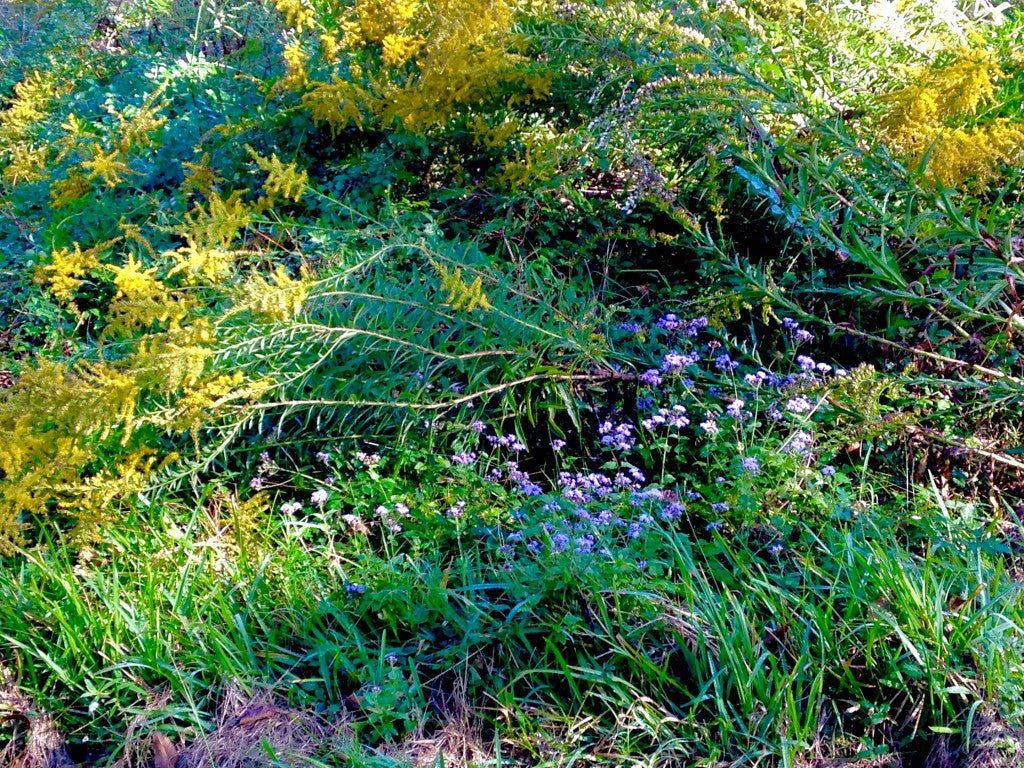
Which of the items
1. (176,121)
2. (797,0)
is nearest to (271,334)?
(797,0)

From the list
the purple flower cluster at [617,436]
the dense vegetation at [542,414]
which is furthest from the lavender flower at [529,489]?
the purple flower cluster at [617,436]

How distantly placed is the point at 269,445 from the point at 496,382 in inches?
28.8

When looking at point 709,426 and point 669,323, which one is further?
point 669,323

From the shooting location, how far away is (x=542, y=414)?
2957mm

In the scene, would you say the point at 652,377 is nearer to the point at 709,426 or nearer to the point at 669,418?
the point at 669,418

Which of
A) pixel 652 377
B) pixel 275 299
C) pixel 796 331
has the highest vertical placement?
pixel 275 299

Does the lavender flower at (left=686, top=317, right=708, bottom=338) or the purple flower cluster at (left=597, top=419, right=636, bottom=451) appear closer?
the purple flower cluster at (left=597, top=419, right=636, bottom=451)

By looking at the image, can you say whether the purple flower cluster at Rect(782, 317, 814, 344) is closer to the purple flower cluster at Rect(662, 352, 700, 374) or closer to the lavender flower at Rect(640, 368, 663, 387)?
the purple flower cluster at Rect(662, 352, 700, 374)

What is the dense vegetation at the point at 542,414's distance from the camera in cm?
205

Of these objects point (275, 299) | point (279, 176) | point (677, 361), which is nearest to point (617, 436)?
point (677, 361)

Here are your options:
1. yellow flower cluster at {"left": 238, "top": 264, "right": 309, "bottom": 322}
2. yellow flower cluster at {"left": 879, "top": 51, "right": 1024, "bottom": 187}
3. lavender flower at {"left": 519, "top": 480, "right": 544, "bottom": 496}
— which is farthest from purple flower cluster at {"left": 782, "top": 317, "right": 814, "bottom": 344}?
yellow flower cluster at {"left": 238, "top": 264, "right": 309, "bottom": 322}

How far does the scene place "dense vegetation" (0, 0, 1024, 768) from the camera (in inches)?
80.9

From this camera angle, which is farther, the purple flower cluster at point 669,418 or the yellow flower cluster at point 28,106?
the yellow flower cluster at point 28,106

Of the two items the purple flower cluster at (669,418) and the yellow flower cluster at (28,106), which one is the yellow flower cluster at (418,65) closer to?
the purple flower cluster at (669,418)
